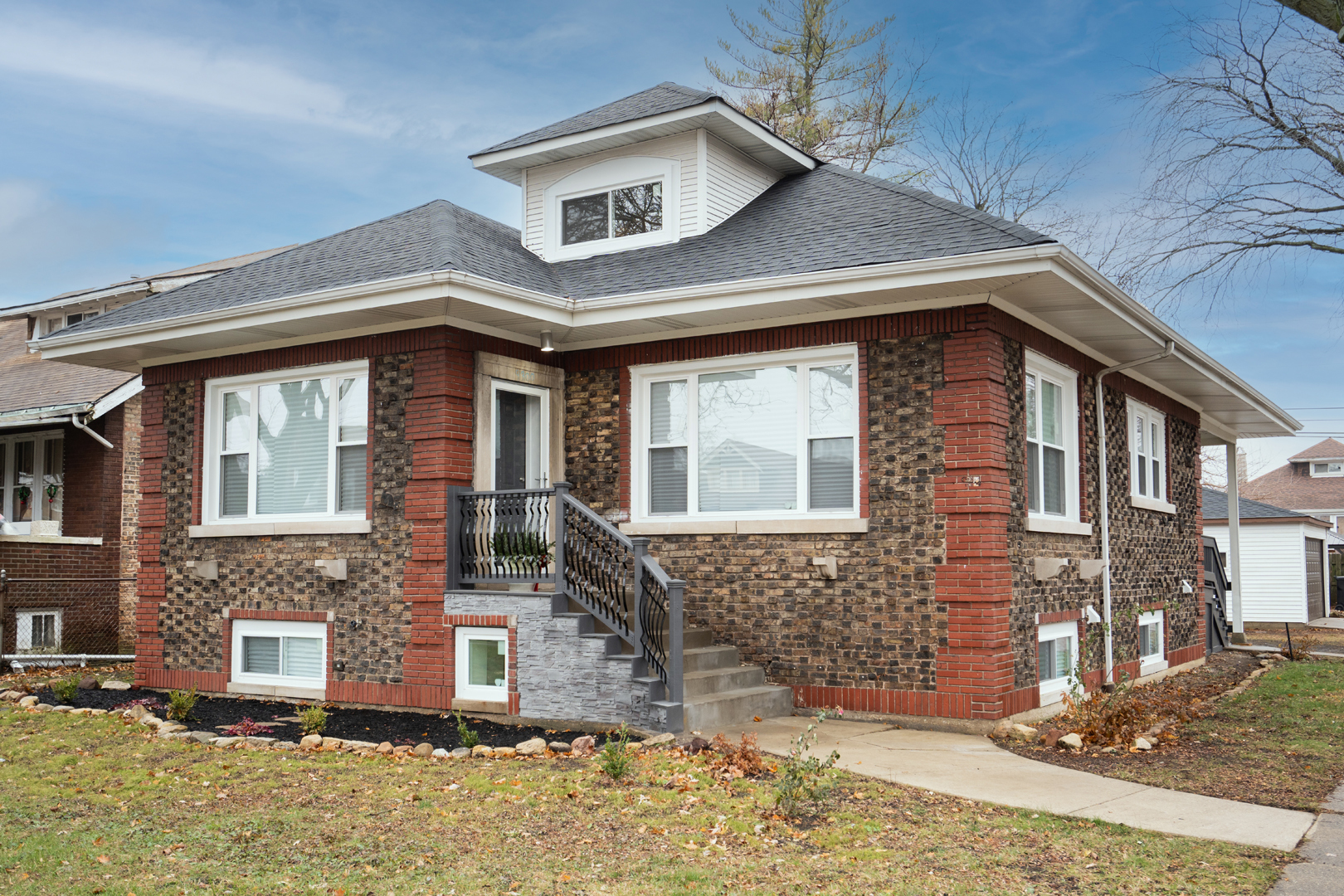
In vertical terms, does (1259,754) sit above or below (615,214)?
below

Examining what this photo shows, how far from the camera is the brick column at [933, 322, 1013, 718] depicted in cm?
945

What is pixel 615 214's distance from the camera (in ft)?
42.8

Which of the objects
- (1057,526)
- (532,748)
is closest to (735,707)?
(532,748)

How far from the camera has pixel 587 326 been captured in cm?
1105

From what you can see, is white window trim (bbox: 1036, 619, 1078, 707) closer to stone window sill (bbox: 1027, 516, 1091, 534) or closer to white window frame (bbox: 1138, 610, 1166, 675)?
stone window sill (bbox: 1027, 516, 1091, 534)

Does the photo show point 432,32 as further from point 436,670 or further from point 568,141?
point 436,670

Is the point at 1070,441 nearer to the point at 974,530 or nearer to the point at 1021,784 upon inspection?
the point at 974,530

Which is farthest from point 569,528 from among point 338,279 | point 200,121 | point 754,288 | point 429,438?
point 200,121

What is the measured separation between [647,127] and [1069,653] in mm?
7562

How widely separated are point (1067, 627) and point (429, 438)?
6.99m

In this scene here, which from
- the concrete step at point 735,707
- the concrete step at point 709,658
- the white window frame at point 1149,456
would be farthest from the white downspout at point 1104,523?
the concrete step at point 709,658

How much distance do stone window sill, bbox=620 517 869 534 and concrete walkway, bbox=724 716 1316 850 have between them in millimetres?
1823

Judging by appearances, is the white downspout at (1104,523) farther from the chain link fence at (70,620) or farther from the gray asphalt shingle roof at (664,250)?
the chain link fence at (70,620)

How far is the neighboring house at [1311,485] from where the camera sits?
51.1 meters
